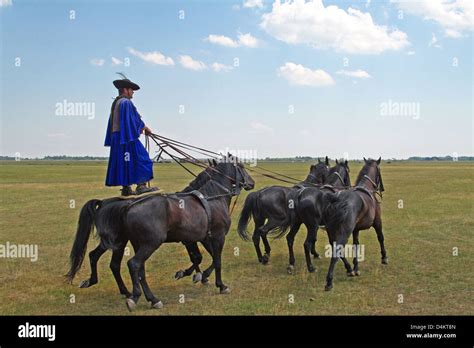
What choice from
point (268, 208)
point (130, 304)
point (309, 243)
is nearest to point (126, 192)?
point (130, 304)

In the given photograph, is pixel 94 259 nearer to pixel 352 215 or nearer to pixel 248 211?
pixel 248 211

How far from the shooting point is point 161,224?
284 inches

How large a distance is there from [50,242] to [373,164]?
1024cm

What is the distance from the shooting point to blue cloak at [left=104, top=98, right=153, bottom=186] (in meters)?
7.61

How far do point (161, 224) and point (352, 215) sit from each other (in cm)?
415

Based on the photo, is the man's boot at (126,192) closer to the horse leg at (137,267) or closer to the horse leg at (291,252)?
the horse leg at (137,267)

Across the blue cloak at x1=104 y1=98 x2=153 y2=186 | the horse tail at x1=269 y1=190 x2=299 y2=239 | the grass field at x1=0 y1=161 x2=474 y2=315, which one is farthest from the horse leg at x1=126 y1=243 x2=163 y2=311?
the horse tail at x1=269 y1=190 x2=299 y2=239

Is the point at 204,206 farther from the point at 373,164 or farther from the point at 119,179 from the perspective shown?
the point at 373,164

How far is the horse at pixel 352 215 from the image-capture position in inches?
342

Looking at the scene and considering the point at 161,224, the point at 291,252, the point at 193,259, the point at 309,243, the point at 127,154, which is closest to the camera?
the point at 161,224

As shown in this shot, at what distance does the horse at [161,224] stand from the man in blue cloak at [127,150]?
1.84 ft

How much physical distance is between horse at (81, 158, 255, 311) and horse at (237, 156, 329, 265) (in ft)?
8.01

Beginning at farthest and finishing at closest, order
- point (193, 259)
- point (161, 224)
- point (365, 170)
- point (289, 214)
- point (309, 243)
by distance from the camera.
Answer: point (365, 170) → point (289, 214) → point (309, 243) → point (193, 259) → point (161, 224)
